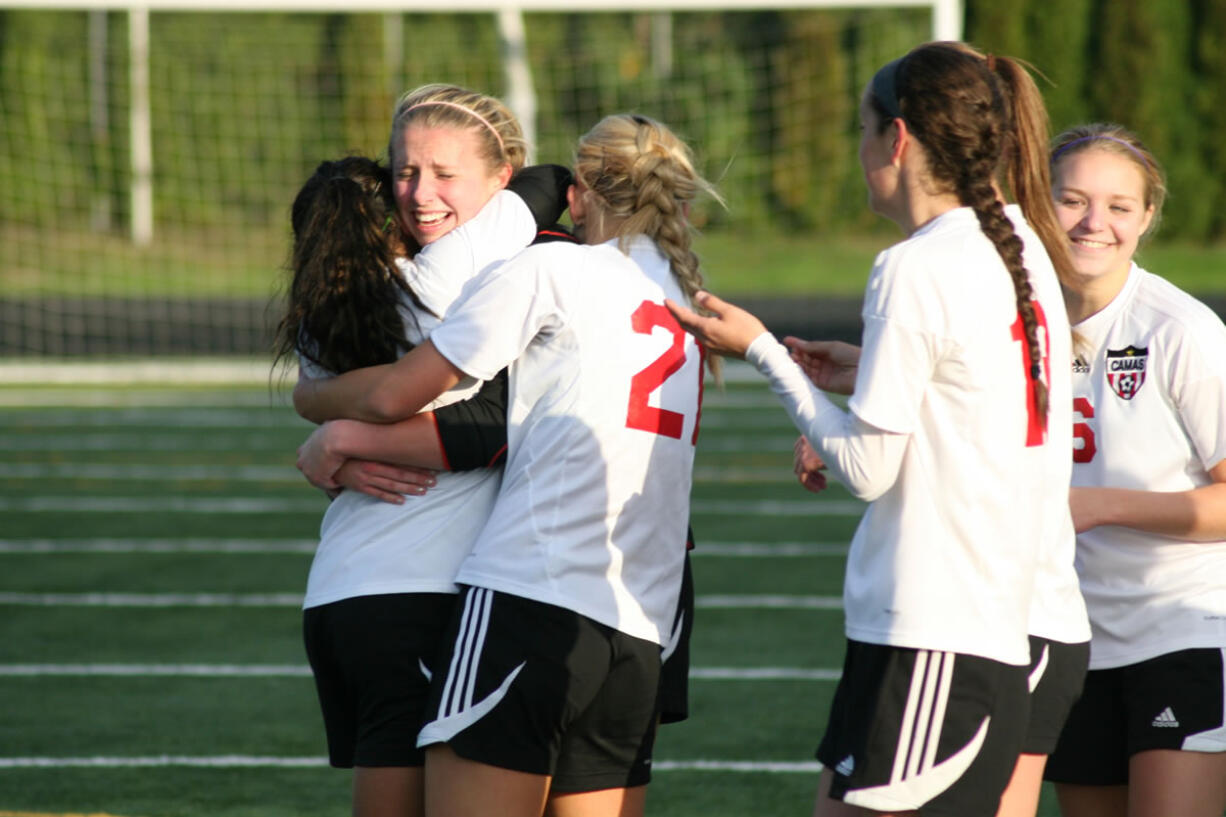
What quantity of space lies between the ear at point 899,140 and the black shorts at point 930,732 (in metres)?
0.73

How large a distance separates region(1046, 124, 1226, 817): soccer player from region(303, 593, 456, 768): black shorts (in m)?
1.19

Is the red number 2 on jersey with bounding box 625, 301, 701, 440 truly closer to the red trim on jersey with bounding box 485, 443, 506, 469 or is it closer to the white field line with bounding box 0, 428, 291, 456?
the red trim on jersey with bounding box 485, 443, 506, 469

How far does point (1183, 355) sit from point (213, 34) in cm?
2573

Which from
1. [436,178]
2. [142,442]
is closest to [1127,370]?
[436,178]

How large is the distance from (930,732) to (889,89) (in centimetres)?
95

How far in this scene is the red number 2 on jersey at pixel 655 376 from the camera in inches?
100

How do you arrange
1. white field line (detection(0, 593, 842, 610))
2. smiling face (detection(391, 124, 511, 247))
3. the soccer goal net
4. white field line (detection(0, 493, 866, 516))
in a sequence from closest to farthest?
smiling face (detection(391, 124, 511, 247))
white field line (detection(0, 593, 842, 610))
white field line (detection(0, 493, 866, 516))
the soccer goal net

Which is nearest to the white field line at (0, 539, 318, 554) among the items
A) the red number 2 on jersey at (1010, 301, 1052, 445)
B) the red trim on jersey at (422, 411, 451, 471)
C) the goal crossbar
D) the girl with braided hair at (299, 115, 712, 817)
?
the red trim on jersey at (422, 411, 451, 471)

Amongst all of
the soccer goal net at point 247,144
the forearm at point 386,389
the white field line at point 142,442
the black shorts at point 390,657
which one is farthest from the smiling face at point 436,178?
the soccer goal net at point 247,144

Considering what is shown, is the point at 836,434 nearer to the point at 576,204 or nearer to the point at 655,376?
the point at 655,376

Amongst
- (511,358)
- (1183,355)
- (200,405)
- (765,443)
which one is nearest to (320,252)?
(511,358)

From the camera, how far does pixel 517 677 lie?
249cm

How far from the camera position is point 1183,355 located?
2.89m

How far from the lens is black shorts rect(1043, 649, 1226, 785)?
9.40 feet
